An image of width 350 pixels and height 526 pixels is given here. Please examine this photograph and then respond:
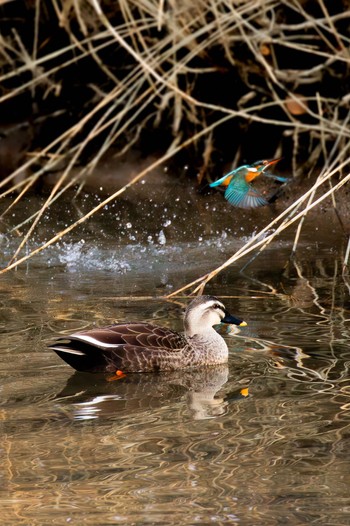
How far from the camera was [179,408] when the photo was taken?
216 inches

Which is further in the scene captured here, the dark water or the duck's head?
the duck's head

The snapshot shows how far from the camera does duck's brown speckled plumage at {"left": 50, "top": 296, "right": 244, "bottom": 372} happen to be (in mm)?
6070

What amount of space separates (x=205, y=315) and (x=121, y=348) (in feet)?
2.10

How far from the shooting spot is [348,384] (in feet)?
18.6

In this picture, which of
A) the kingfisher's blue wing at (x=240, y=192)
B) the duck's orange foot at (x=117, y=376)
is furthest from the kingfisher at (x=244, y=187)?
the duck's orange foot at (x=117, y=376)

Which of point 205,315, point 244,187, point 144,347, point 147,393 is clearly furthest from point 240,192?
point 147,393

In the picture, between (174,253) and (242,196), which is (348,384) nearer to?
(242,196)

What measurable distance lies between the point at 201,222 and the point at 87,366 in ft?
12.3

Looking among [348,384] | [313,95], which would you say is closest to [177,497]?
[348,384]

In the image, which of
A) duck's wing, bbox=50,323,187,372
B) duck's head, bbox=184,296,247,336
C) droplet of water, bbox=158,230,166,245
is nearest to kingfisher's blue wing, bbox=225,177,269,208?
droplet of water, bbox=158,230,166,245

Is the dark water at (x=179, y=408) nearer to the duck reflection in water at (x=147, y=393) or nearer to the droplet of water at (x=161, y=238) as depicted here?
the duck reflection in water at (x=147, y=393)

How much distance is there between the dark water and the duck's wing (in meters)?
0.09

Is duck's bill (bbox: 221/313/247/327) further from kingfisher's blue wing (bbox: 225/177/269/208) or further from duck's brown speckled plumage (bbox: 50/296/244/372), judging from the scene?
kingfisher's blue wing (bbox: 225/177/269/208)

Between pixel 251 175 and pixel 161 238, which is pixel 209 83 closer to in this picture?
pixel 161 238
